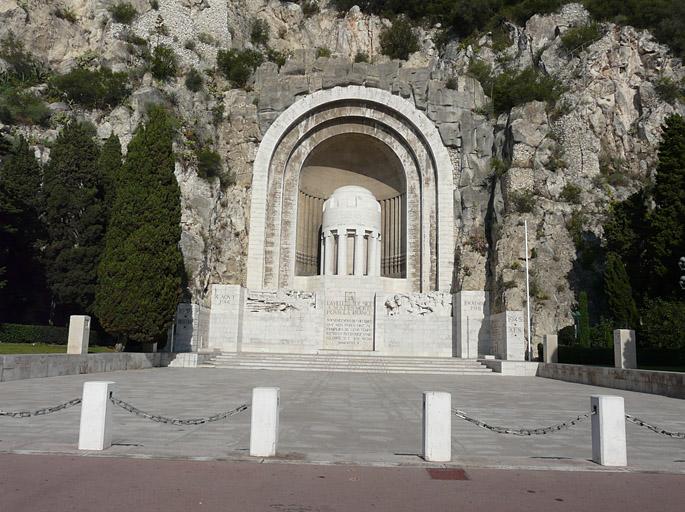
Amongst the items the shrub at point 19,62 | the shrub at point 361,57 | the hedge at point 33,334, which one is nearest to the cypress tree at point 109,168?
the hedge at point 33,334

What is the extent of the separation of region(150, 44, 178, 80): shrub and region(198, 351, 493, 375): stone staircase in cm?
1812

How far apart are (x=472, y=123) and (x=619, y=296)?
13.4 metres

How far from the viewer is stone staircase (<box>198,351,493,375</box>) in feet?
69.3

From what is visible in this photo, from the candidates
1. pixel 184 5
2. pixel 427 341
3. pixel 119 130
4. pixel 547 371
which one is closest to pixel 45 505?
pixel 547 371

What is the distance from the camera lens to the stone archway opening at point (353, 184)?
31917mm

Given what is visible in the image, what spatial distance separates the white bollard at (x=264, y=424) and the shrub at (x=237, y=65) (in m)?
31.7

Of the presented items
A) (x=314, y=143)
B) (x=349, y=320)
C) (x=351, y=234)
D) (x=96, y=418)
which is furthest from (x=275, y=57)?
(x=96, y=418)

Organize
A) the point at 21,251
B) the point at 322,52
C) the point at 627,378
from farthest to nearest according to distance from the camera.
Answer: the point at 322,52 < the point at 21,251 < the point at 627,378

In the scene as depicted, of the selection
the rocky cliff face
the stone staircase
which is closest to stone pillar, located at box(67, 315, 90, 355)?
the stone staircase

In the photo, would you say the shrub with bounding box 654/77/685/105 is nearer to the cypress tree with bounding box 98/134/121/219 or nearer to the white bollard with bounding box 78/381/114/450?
the cypress tree with bounding box 98/134/121/219

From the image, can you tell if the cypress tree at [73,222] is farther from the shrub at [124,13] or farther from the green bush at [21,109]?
the shrub at [124,13]

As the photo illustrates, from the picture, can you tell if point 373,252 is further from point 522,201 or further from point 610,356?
point 610,356

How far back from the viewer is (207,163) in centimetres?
2875

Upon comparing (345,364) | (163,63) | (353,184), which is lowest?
(345,364)
